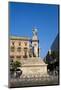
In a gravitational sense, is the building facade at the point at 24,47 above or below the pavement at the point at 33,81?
above

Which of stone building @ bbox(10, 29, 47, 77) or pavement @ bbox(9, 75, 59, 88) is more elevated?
stone building @ bbox(10, 29, 47, 77)

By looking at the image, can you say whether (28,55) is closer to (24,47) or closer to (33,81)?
(24,47)

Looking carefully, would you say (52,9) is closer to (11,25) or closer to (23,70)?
(11,25)

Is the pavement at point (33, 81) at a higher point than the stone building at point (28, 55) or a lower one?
lower

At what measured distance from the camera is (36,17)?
10.8ft

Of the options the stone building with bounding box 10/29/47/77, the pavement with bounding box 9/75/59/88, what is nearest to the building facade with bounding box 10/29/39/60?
the stone building with bounding box 10/29/47/77

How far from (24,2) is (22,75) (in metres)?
0.89

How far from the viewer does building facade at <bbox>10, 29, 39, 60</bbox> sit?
3199 mm

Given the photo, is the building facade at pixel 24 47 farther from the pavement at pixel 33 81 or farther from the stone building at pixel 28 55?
the pavement at pixel 33 81

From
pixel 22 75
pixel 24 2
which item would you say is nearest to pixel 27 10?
pixel 24 2

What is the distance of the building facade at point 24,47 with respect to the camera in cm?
320

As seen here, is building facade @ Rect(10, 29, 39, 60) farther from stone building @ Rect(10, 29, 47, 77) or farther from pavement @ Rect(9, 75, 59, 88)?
pavement @ Rect(9, 75, 59, 88)

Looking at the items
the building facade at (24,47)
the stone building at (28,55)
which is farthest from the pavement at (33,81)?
the building facade at (24,47)

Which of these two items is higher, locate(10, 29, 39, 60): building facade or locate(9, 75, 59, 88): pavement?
locate(10, 29, 39, 60): building facade
